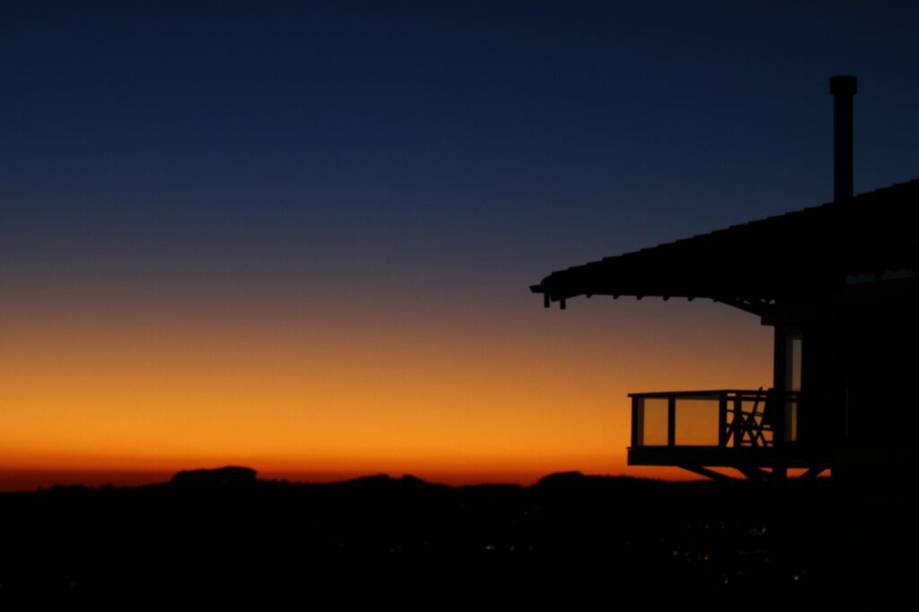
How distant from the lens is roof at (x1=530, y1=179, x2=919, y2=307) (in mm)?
21141

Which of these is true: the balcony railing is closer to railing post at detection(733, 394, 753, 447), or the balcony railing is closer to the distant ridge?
railing post at detection(733, 394, 753, 447)

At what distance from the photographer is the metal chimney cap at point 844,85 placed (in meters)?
31.7

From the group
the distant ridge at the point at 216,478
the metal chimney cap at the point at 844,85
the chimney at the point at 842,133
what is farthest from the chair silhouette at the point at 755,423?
the distant ridge at the point at 216,478

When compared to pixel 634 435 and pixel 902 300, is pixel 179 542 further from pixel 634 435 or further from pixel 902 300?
pixel 902 300

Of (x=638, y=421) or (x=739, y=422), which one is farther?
(x=638, y=421)

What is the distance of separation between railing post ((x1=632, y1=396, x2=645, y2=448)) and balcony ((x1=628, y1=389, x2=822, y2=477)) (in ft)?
0.15

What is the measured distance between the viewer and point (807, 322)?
27.3 m

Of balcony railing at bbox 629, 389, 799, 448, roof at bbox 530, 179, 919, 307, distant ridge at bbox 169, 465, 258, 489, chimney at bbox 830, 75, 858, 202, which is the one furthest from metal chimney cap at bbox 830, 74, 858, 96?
distant ridge at bbox 169, 465, 258, 489

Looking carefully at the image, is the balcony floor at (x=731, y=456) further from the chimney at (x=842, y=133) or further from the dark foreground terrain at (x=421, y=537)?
the chimney at (x=842, y=133)

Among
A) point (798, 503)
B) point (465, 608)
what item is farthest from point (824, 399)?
point (465, 608)

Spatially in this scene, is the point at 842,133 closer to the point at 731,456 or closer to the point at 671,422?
the point at 671,422

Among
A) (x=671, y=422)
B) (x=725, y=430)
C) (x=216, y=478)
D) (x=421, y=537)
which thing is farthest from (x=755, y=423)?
(x=216, y=478)

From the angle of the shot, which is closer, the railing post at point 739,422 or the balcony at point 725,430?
the balcony at point 725,430

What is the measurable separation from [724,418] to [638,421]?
165 cm
